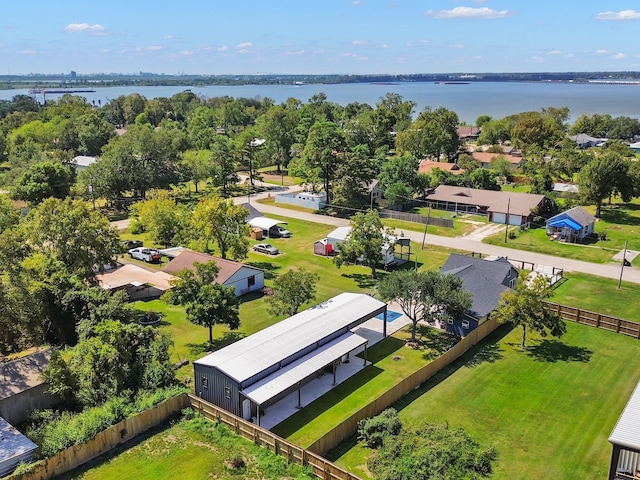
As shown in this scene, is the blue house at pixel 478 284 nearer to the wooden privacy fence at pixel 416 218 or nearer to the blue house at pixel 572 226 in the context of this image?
the blue house at pixel 572 226

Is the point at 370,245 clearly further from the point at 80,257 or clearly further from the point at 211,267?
the point at 80,257

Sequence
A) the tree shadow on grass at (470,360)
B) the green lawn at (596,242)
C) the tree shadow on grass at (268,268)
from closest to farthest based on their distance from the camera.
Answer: the tree shadow on grass at (470,360)
the tree shadow on grass at (268,268)
the green lawn at (596,242)

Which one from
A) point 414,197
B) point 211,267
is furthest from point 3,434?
point 414,197

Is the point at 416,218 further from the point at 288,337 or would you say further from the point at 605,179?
the point at 288,337

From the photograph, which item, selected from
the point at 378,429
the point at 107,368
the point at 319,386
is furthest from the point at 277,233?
the point at 378,429

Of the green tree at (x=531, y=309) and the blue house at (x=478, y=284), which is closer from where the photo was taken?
the green tree at (x=531, y=309)

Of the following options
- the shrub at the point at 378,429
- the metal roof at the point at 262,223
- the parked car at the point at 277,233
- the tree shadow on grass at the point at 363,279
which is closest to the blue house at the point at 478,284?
the tree shadow on grass at the point at 363,279
